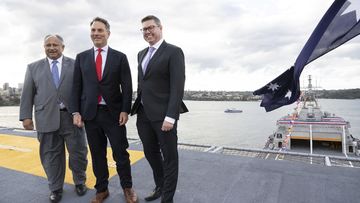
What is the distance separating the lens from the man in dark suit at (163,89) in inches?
79.0

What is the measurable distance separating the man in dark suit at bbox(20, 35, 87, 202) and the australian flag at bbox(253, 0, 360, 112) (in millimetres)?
2322

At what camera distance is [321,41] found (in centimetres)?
254

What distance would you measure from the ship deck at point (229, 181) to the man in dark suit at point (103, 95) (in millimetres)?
505

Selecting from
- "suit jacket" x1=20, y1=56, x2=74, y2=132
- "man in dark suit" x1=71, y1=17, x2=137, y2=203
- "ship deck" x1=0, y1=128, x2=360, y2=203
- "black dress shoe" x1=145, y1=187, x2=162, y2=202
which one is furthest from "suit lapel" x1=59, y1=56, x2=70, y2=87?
"black dress shoe" x1=145, y1=187, x2=162, y2=202

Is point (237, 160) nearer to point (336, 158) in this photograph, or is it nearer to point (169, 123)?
point (336, 158)

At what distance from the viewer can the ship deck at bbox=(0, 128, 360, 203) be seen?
95.4 inches

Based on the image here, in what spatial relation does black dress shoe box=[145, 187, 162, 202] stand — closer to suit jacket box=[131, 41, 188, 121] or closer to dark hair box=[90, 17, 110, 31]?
suit jacket box=[131, 41, 188, 121]

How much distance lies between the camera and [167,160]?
2156 millimetres

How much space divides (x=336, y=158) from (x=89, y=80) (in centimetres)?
330

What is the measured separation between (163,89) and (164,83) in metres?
0.05

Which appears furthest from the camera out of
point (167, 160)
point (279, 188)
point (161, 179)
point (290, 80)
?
point (290, 80)

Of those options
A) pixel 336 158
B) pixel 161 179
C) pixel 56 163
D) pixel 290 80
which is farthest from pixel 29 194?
pixel 336 158

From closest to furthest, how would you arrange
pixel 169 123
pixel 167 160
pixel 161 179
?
pixel 169 123 → pixel 167 160 → pixel 161 179

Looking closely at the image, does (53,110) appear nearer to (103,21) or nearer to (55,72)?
(55,72)
